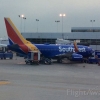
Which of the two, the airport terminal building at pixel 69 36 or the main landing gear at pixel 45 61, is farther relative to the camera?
the airport terminal building at pixel 69 36

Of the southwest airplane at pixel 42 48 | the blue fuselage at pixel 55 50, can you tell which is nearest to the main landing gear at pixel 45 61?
the blue fuselage at pixel 55 50

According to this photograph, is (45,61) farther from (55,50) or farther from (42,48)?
(55,50)

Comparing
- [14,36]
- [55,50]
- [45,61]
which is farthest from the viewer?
[55,50]

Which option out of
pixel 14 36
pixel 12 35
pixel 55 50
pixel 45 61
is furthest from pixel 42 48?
pixel 12 35

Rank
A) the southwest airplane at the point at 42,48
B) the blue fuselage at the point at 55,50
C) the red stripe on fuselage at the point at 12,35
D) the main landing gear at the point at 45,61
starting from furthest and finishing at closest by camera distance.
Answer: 1. the blue fuselage at the point at 55,50
2. the red stripe on fuselage at the point at 12,35
3. the southwest airplane at the point at 42,48
4. the main landing gear at the point at 45,61

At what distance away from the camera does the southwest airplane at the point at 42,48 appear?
37.0m

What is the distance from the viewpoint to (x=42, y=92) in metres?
12.4

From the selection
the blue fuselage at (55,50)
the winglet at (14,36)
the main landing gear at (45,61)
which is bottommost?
the main landing gear at (45,61)

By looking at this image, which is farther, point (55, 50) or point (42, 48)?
point (55, 50)

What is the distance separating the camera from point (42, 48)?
3881 cm

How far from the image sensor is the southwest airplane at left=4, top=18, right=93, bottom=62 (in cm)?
3700

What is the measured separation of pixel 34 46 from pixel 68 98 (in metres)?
27.5

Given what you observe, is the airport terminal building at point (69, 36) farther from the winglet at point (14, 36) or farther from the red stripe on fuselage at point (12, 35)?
the red stripe on fuselage at point (12, 35)

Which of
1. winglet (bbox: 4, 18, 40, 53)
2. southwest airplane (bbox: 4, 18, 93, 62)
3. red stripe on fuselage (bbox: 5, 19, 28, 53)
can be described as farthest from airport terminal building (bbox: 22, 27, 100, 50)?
red stripe on fuselage (bbox: 5, 19, 28, 53)
